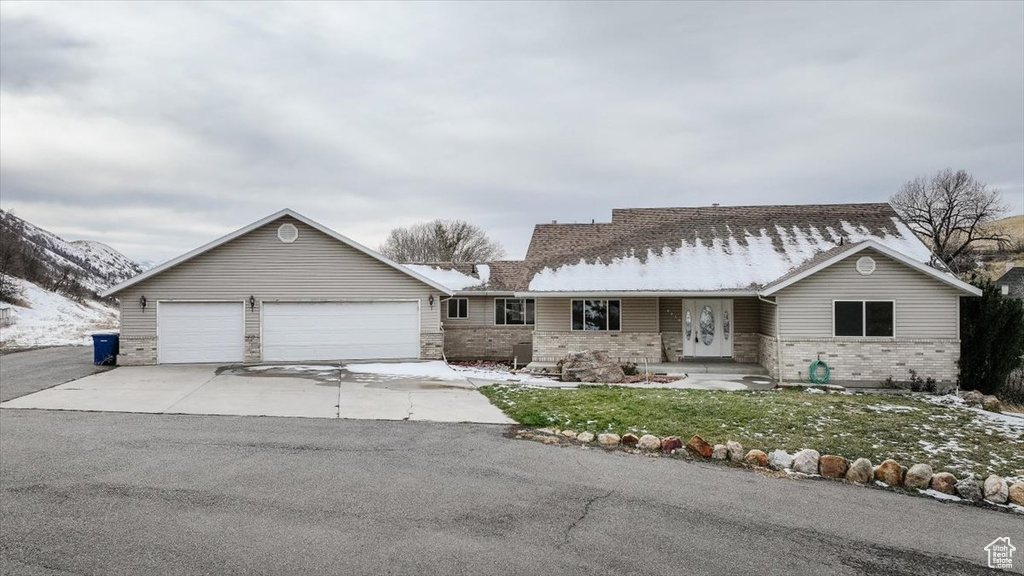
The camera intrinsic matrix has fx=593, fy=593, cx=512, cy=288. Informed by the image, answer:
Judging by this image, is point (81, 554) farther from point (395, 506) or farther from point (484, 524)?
point (484, 524)

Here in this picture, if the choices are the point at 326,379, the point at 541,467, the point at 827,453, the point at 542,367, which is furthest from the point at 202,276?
the point at 827,453

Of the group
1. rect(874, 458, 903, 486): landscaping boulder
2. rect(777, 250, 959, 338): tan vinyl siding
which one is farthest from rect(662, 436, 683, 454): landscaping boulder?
rect(777, 250, 959, 338): tan vinyl siding

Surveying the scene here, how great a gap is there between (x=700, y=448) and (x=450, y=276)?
19.5m

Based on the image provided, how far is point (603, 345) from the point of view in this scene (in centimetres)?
1888

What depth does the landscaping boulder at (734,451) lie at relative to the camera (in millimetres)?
7828

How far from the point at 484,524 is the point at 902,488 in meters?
5.01

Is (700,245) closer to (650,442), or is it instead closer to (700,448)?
(650,442)

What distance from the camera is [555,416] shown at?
1043 cm

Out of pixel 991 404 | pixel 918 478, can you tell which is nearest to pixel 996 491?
pixel 918 478

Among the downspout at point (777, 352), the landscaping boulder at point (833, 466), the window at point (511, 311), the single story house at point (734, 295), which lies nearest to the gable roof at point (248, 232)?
the single story house at point (734, 295)

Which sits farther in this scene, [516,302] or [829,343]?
[516,302]

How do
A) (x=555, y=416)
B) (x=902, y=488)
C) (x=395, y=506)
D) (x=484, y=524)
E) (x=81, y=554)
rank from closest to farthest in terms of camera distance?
Answer: (x=81, y=554), (x=484, y=524), (x=395, y=506), (x=902, y=488), (x=555, y=416)

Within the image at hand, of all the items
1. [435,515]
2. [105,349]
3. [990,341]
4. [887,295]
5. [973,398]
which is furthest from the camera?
[105,349]

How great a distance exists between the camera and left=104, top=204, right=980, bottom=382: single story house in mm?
15953
